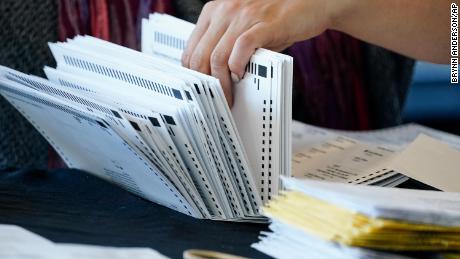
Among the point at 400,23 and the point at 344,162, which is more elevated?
the point at 400,23

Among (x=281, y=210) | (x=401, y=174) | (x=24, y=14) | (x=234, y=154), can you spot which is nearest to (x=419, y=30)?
(x=401, y=174)

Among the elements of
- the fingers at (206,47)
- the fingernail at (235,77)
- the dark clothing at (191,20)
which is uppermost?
the fingers at (206,47)

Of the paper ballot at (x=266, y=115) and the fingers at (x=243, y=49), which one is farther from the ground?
the fingers at (x=243, y=49)

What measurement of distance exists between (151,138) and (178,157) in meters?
0.04

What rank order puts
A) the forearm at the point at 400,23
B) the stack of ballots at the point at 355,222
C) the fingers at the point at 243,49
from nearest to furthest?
the stack of ballots at the point at 355,222, the fingers at the point at 243,49, the forearm at the point at 400,23

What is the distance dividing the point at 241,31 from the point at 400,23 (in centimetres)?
27

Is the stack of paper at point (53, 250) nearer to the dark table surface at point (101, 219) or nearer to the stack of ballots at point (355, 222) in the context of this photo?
the dark table surface at point (101, 219)

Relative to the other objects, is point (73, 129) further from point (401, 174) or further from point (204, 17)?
point (401, 174)

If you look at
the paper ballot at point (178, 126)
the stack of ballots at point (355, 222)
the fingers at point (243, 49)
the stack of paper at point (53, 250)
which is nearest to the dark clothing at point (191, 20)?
the paper ballot at point (178, 126)

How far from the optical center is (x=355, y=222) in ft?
2.48

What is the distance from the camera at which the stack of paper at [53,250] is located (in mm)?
811

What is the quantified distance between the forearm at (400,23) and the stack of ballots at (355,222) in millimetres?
385

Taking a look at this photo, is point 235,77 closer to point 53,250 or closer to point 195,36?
point 195,36

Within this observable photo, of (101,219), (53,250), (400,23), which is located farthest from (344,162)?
(53,250)
